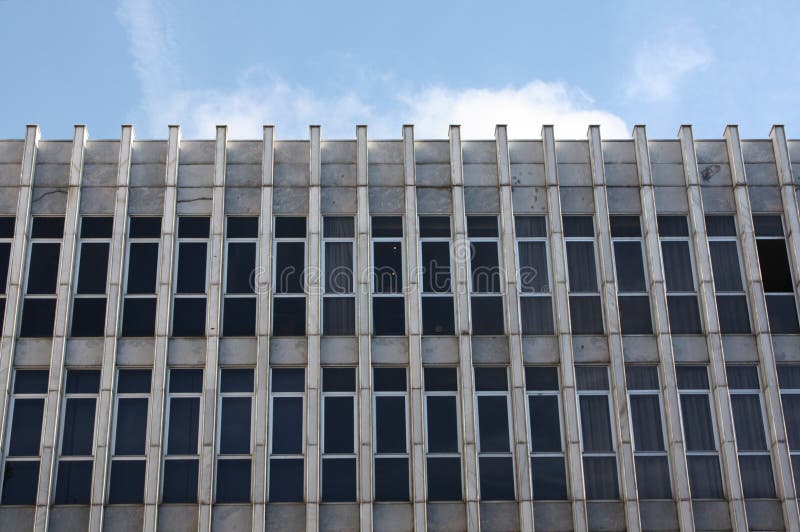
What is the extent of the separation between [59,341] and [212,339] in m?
3.67

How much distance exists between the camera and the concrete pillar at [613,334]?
2478cm

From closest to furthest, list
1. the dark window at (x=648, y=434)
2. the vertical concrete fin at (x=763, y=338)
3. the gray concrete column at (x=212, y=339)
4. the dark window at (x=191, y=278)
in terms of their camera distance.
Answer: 1. the gray concrete column at (x=212, y=339)
2. the vertical concrete fin at (x=763, y=338)
3. the dark window at (x=648, y=434)
4. the dark window at (x=191, y=278)

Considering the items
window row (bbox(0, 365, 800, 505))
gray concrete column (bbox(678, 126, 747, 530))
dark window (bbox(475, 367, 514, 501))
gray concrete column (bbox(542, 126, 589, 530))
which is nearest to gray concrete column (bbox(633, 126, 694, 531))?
window row (bbox(0, 365, 800, 505))

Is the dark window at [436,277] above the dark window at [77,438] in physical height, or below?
above

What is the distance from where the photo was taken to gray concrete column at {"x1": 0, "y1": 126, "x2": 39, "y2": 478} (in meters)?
25.2

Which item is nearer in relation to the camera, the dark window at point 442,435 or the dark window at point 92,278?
the dark window at point 442,435

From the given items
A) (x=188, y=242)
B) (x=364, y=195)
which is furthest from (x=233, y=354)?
(x=364, y=195)

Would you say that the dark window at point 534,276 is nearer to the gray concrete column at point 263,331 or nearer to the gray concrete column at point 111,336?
the gray concrete column at point 263,331

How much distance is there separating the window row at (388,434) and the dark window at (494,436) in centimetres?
3

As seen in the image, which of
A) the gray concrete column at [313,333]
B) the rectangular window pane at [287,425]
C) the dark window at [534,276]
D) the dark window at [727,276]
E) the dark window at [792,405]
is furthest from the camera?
the dark window at [727,276]

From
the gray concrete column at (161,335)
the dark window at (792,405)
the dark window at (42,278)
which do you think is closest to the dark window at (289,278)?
the gray concrete column at (161,335)

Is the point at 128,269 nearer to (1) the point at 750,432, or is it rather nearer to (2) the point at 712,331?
(2) the point at 712,331

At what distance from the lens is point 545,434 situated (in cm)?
2550

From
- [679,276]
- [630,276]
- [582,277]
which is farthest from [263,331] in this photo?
[679,276]
